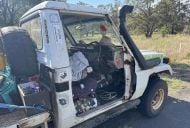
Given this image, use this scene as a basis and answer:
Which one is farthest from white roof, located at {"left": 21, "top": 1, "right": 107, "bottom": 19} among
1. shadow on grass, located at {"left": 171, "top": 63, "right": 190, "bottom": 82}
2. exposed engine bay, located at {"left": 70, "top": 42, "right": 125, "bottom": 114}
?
shadow on grass, located at {"left": 171, "top": 63, "right": 190, "bottom": 82}

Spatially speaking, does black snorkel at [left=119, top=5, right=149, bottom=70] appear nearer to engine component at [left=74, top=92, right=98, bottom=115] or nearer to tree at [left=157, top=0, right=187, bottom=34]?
engine component at [left=74, top=92, right=98, bottom=115]

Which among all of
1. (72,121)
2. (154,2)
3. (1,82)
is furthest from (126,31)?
(154,2)

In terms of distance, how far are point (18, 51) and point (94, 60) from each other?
1.47 metres

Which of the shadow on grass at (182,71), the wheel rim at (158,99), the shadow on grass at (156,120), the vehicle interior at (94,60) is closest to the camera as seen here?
the vehicle interior at (94,60)

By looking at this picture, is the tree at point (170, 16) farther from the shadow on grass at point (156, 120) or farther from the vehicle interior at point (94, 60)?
the vehicle interior at point (94, 60)

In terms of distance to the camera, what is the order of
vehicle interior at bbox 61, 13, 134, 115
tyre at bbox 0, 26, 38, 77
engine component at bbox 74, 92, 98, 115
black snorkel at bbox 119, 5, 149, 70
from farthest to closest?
black snorkel at bbox 119, 5, 149, 70 → vehicle interior at bbox 61, 13, 134, 115 → engine component at bbox 74, 92, 98, 115 → tyre at bbox 0, 26, 38, 77

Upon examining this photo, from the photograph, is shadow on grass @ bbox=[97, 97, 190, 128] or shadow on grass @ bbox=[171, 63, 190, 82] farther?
shadow on grass @ bbox=[171, 63, 190, 82]

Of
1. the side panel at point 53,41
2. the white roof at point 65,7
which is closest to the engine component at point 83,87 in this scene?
the side panel at point 53,41

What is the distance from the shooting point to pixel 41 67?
3.64 meters

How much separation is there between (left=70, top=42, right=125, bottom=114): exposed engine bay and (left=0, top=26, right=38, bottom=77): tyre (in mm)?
630

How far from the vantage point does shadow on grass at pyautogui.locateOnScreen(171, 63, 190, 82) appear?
28.4 feet

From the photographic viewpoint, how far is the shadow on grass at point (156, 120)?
16.0 feet

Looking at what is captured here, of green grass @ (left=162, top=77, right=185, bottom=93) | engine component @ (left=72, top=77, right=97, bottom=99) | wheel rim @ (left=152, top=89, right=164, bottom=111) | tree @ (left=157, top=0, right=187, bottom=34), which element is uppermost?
tree @ (left=157, top=0, right=187, bottom=34)

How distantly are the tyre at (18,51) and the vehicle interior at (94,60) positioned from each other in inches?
25.4
